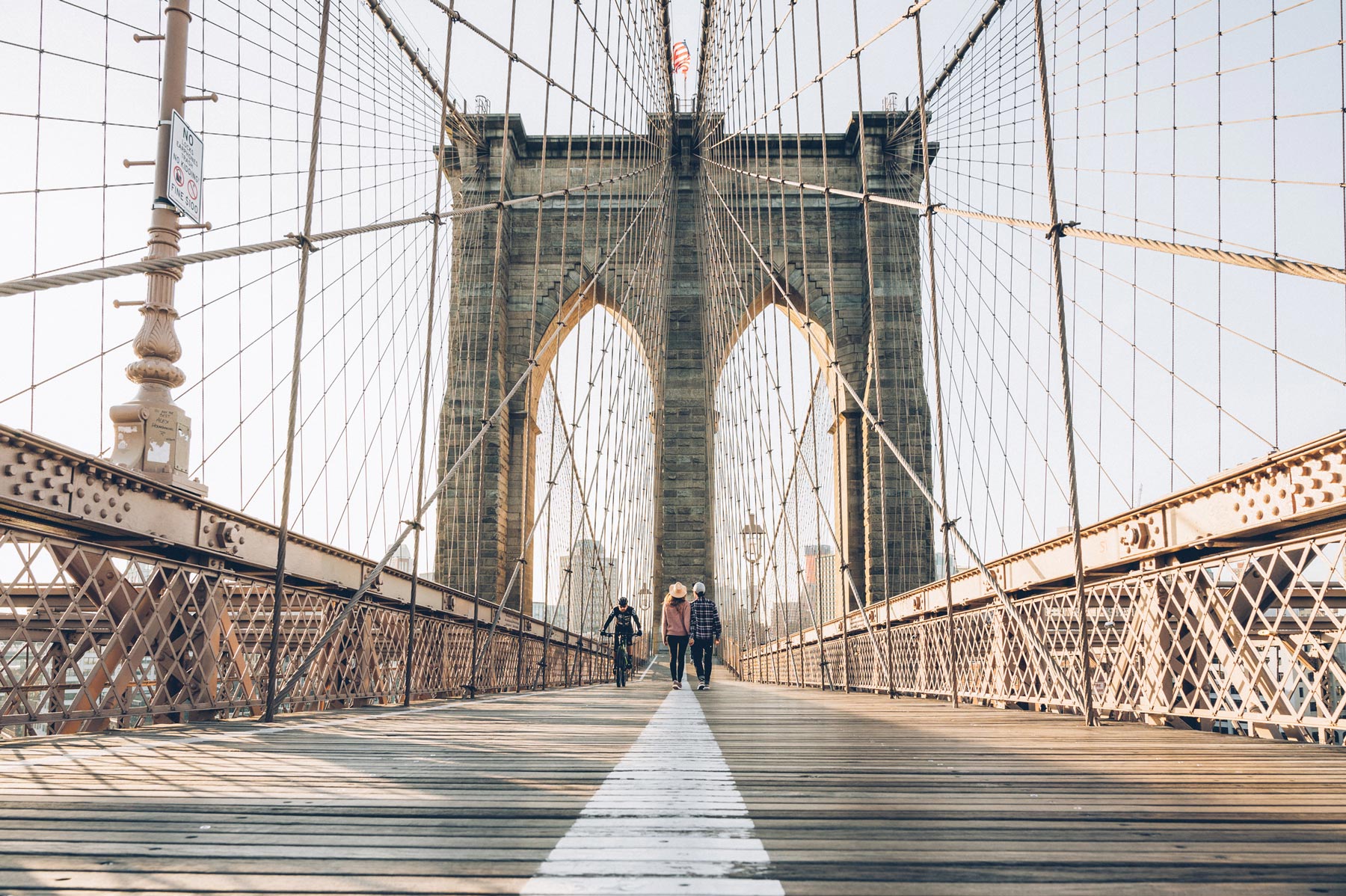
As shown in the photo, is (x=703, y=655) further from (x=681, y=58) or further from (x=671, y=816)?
(x=681, y=58)

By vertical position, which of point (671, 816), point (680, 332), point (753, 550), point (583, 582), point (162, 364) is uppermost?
point (680, 332)

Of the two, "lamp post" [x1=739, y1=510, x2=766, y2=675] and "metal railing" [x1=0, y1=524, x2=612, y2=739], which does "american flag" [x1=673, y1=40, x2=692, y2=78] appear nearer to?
"lamp post" [x1=739, y1=510, x2=766, y2=675]

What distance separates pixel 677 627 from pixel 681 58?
17649 mm


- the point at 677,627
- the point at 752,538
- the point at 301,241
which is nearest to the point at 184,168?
the point at 301,241

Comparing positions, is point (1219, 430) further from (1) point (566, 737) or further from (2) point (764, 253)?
(2) point (764, 253)

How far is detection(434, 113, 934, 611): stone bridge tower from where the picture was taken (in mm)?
16844

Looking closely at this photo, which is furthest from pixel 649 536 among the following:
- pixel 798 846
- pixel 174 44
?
pixel 798 846

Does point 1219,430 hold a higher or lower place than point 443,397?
lower

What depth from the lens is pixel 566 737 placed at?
269 centimetres

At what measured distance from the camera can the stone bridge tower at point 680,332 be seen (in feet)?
55.3

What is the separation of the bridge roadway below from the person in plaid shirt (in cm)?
459

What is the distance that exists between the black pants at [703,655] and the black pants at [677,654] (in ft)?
0.27

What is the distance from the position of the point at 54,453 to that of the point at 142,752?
1255mm

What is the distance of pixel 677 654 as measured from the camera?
297 inches
